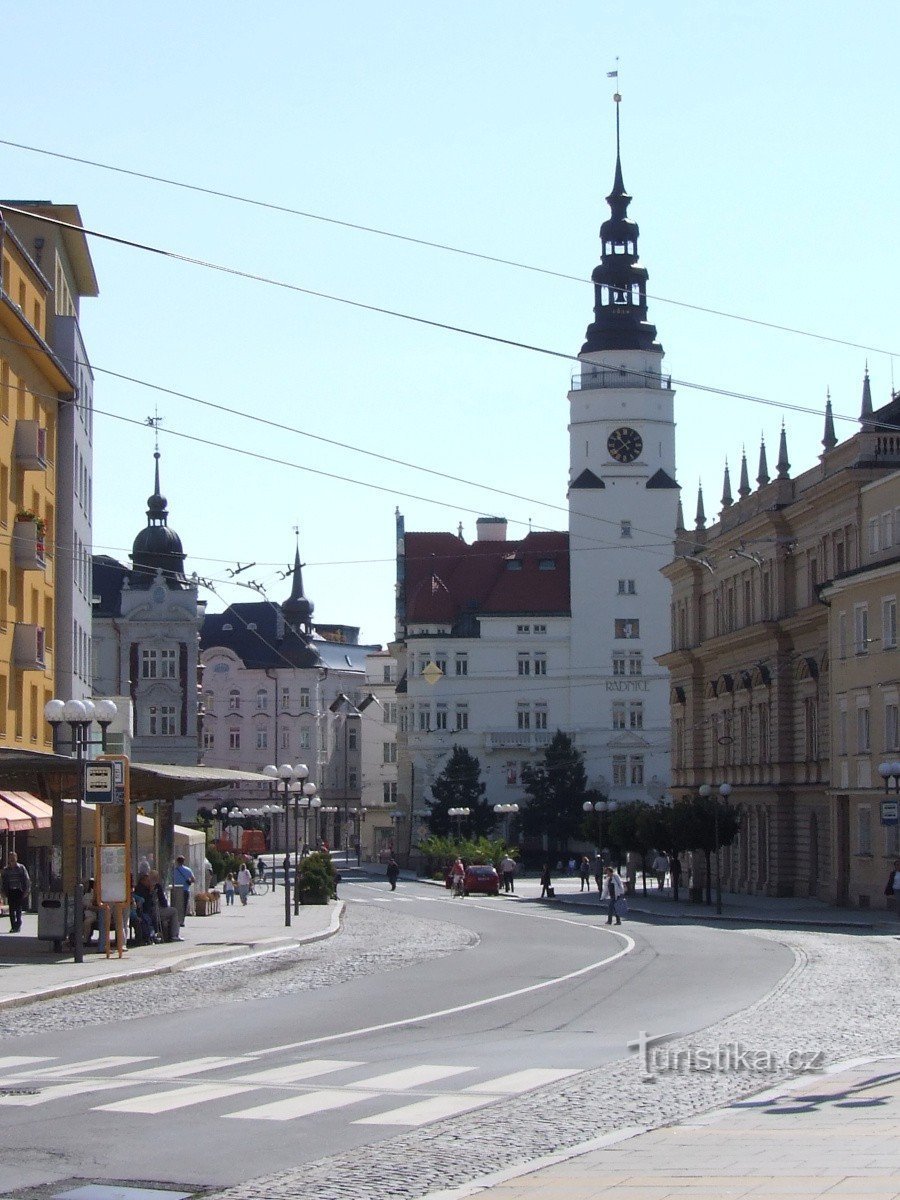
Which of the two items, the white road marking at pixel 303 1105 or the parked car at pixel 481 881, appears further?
the parked car at pixel 481 881

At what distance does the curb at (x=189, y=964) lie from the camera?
23.4 meters

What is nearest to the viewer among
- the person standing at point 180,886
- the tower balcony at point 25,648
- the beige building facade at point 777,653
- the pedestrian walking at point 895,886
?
the person standing at point 180,886

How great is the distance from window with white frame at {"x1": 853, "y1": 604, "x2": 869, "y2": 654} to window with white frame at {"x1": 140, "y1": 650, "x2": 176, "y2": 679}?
6439 cm

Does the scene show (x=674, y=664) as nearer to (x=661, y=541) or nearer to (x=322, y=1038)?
(x=661, y=541)

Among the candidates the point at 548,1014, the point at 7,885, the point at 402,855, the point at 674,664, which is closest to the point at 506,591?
the point at 402,855

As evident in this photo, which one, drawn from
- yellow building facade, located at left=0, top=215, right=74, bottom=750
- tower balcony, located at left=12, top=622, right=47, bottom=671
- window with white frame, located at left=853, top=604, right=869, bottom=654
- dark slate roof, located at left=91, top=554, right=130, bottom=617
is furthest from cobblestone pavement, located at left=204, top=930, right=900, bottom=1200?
dark slate roof, located at left=91, top=554, right=130, bottom=617

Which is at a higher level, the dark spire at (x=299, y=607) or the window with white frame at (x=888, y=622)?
the dark spire at (x=299, y=607)

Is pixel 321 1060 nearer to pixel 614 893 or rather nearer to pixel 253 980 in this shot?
pixel 253 980

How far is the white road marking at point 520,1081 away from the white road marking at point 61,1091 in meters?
2.85

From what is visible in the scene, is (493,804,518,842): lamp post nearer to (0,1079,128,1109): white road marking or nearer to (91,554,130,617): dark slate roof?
(91,554,130,617): dark slate roof

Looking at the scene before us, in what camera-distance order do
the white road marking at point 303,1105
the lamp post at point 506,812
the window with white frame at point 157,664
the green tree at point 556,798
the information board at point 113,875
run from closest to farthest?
the white road marking at point 303,1105 → the information board at point 113,875 → the lamp post at point 506,812 → the green tree at point 556,798 → the window with white frame at point 157,664

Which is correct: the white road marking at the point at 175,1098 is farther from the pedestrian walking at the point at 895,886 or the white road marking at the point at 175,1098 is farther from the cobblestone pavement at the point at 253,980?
the pedestrian walking at the point at 895,886

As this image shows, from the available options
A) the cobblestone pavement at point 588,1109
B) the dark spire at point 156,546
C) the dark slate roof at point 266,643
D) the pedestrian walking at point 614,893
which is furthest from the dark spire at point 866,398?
the dark slate roof at point 266,643

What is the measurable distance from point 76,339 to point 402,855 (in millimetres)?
62257
